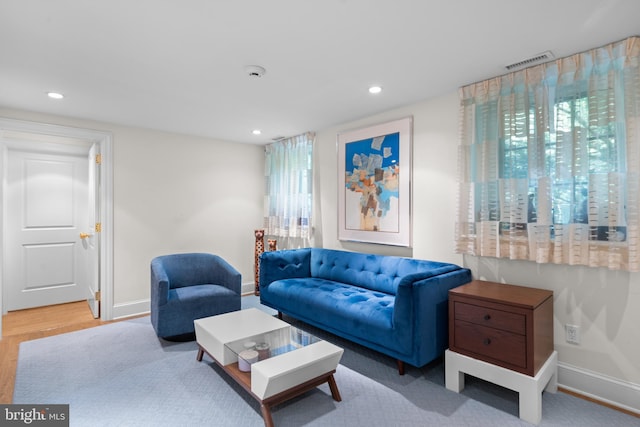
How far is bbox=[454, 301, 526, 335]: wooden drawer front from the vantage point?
2.02m

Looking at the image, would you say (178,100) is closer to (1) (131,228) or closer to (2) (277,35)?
(2) (277,35)

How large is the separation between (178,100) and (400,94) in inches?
82.2

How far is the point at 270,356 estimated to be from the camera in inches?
85.0

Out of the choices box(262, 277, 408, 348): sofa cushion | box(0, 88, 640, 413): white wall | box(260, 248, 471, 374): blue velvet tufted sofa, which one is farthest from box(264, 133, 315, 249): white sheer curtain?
box(262, 277, 408, 348): sofa cushion

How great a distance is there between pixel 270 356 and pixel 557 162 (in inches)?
93.0

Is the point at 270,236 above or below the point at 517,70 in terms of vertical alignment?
below

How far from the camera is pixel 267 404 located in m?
1.88

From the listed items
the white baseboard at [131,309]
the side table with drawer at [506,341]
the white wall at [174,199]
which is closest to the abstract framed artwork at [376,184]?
the side table with drawer at [506,341]

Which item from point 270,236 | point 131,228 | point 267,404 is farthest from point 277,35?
point 270,236

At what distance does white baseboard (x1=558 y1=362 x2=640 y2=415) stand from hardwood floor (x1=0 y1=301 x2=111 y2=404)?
12.8 feet

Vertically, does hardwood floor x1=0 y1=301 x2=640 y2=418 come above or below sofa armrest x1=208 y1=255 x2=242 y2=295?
below

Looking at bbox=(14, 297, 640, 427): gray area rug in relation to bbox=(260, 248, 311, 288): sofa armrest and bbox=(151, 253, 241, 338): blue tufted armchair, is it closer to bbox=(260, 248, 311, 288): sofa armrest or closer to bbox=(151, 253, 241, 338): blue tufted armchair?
bbox=(151, 253, 241, 338): blue tufted armchair

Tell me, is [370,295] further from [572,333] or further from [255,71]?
[255,71]

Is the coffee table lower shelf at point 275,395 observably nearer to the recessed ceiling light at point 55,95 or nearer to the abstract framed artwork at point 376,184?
the abstract framed artwork at point 376,184
